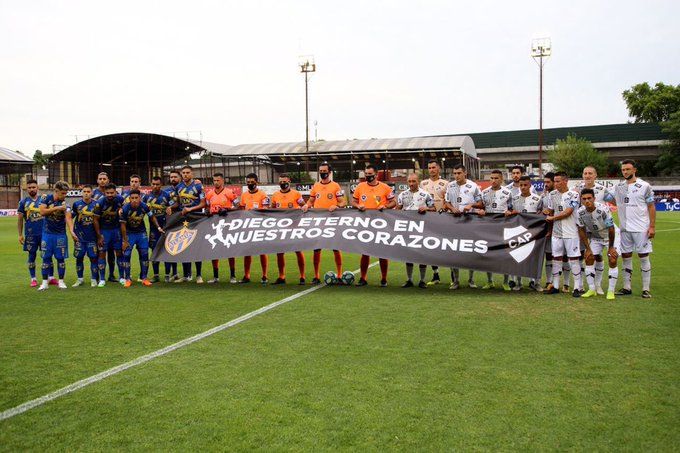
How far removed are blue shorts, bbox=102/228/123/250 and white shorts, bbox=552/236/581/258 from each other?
764cm

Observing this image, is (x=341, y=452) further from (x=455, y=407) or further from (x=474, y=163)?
(x=474, y=163)

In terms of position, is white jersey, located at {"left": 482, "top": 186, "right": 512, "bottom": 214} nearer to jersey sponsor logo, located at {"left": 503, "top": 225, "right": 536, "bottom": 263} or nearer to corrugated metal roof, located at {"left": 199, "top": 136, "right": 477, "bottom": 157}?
jersey sponsor logo, located at {"left": 503, "top": 225, "right": 536, "bottom": 263}

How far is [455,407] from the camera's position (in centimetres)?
406

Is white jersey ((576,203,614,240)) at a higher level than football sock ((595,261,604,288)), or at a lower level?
higher

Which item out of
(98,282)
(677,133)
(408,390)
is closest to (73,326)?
(98,282)

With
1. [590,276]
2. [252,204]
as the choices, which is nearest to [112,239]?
[252,204]

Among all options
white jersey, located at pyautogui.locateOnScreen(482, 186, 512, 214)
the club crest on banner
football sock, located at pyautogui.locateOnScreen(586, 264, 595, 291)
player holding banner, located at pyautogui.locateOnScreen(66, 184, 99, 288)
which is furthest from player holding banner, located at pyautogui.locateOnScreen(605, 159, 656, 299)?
player holding banner, located at pyautogui.locateOnScreen(66, 184, 99, 288)

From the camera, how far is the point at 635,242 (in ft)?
28.0

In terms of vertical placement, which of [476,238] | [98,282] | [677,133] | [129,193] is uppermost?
[677,133]

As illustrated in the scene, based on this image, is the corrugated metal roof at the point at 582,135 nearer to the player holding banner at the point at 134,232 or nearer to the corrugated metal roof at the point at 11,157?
the corrugated metal roof at the point at 11,157

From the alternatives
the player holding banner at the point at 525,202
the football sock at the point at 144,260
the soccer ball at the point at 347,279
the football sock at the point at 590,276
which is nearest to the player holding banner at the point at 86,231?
the football sock at the point at 144,260

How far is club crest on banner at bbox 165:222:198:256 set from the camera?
34.0ft

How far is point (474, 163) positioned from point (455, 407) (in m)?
58.0

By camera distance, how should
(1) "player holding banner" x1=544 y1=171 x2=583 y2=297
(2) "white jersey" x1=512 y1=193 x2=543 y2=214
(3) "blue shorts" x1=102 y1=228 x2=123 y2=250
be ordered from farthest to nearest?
(3) "blue shorts" x1=102 y1=228 x2=123 y2=250, (2) "white jersey" x1=512 y1=193 x2=543 y2=214, (1) "player holding banner" x1=544 y1=171 x2=583 y2=297
